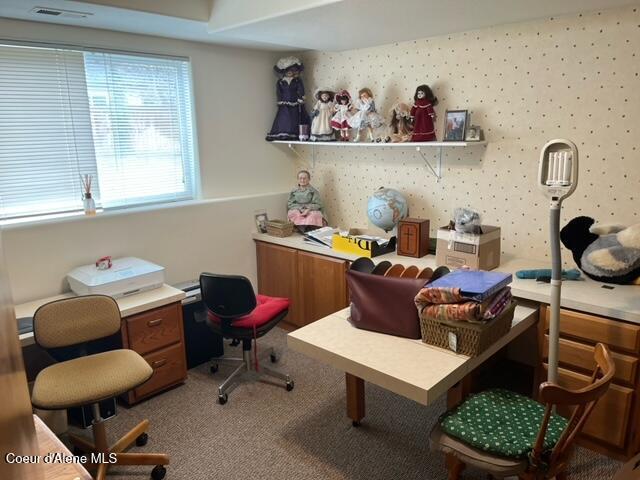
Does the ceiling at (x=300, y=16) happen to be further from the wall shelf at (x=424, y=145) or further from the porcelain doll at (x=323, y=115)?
the wall shelf at (x=424, y=145)

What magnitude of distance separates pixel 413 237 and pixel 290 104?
62.1 inches

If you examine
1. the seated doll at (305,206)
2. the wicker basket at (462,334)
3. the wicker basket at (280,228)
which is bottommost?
the wicker basket at (462,334)

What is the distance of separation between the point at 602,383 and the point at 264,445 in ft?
5.19

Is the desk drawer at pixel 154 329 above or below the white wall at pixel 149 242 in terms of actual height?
below

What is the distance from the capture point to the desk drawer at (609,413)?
7.04ft

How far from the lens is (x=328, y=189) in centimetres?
402

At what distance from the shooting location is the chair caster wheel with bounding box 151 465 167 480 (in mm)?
2174

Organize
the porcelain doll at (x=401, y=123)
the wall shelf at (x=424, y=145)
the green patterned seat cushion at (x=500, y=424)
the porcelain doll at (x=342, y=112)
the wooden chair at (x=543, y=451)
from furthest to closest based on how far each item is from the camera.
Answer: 1. the porcelain doll at (x=342, y=112)
2. the porcelain doll at (x=401, y=123)
3. the wall shelf at (x=424, y=145)
4. the green patterned seat cushion at (x=500, y=424)
5. the wooden chair at (x=543, y=451)

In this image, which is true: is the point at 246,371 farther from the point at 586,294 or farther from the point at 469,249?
the point at 586,294

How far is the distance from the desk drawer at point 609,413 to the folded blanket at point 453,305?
687mm

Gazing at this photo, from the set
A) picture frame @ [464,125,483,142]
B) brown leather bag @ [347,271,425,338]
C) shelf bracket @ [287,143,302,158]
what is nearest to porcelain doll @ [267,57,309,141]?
shelf bracket @ [287,143,302,158]

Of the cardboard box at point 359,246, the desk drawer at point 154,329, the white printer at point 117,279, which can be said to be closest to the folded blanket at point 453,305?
the cardboard box at point 359,246

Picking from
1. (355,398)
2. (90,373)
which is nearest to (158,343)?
(90,373)

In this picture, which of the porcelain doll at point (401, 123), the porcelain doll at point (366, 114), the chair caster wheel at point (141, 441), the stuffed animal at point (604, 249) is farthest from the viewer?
the porcelain doll at point (366, 114)
